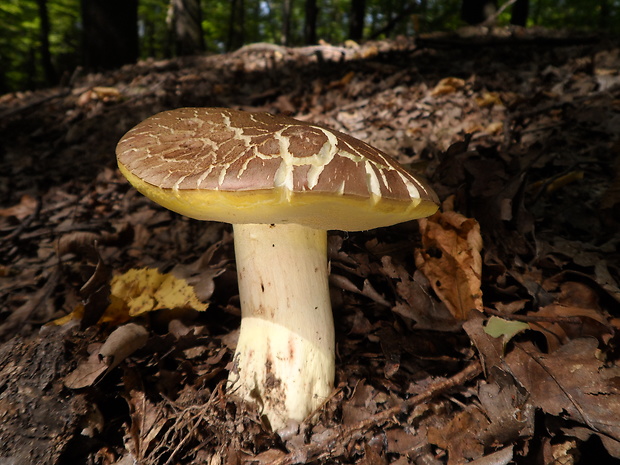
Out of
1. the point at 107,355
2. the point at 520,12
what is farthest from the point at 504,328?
the point at 520,12

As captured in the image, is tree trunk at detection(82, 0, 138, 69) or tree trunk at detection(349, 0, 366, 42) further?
tree trunk at detection(349, 0, 366, 42)

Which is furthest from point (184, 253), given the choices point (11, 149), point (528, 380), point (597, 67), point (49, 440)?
point (597, 67)

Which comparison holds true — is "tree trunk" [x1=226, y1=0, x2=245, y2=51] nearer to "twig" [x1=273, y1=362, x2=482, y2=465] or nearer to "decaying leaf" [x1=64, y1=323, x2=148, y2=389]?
"decaying leaf" [x1=64, y1=323, x2=148, y2=389]

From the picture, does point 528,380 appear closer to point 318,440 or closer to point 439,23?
point 318,440

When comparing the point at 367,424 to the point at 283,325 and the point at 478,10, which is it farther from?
the point at 478,10

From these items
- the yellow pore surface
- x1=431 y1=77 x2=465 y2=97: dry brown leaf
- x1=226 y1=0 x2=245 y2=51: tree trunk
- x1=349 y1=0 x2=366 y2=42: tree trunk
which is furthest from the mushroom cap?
x1=226 y1=0 x2=245 y2=51: tree trunk

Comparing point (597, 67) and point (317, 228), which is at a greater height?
point (597, 67)

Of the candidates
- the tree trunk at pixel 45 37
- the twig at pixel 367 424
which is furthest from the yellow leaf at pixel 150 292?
the tree trunk at pixel 45 37
